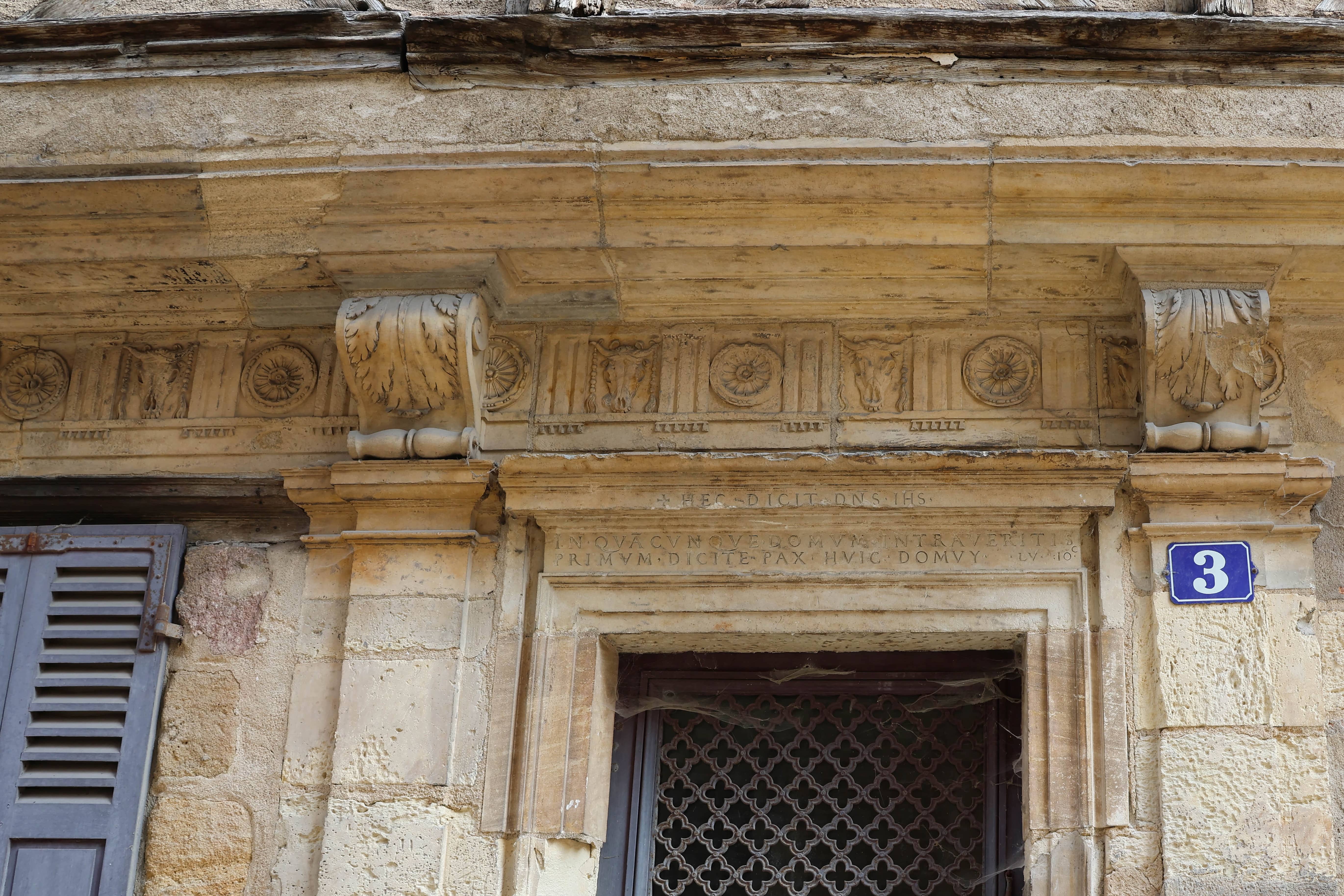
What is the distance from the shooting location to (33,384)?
14.2 ft

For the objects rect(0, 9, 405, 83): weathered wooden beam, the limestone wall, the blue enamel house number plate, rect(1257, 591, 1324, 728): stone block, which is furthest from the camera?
rect(0, 9, 405, 83): weathered wooden beam

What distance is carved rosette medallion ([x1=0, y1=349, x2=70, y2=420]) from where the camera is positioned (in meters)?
4.30

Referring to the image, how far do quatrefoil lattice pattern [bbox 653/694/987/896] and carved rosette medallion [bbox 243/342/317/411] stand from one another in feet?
4.42

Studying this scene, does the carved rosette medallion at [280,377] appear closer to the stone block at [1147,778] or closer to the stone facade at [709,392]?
the stone facade at [709,392]

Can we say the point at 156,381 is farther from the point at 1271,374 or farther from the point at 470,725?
the point at 1271,374

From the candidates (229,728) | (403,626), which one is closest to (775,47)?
(403,626)

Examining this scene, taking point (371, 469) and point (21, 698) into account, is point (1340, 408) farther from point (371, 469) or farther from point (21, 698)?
point (21, 698)

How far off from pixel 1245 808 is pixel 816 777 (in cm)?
110

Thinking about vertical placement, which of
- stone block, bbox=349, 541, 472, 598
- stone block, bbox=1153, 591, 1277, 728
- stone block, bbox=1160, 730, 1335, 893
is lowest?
stone block, bbox=1160, 730, 1335, 893

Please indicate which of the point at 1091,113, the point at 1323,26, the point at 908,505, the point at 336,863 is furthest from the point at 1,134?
the point at 1323,26

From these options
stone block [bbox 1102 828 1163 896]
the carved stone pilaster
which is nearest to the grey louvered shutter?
the carved stone pilaster

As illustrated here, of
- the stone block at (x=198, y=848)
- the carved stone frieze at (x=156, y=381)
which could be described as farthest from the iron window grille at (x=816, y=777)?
the carved stone frieze at (x=156, y=381)

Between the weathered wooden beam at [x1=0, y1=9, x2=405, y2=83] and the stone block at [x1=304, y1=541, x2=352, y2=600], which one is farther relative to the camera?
the stone block at [x1=304, y1=541, x2=352, y2=600]

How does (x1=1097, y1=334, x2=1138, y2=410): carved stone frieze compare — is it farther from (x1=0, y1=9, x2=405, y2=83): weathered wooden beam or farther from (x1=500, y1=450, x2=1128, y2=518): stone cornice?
(x1=0, y1=9, x2=405, y2=83): weathered wooden beam
